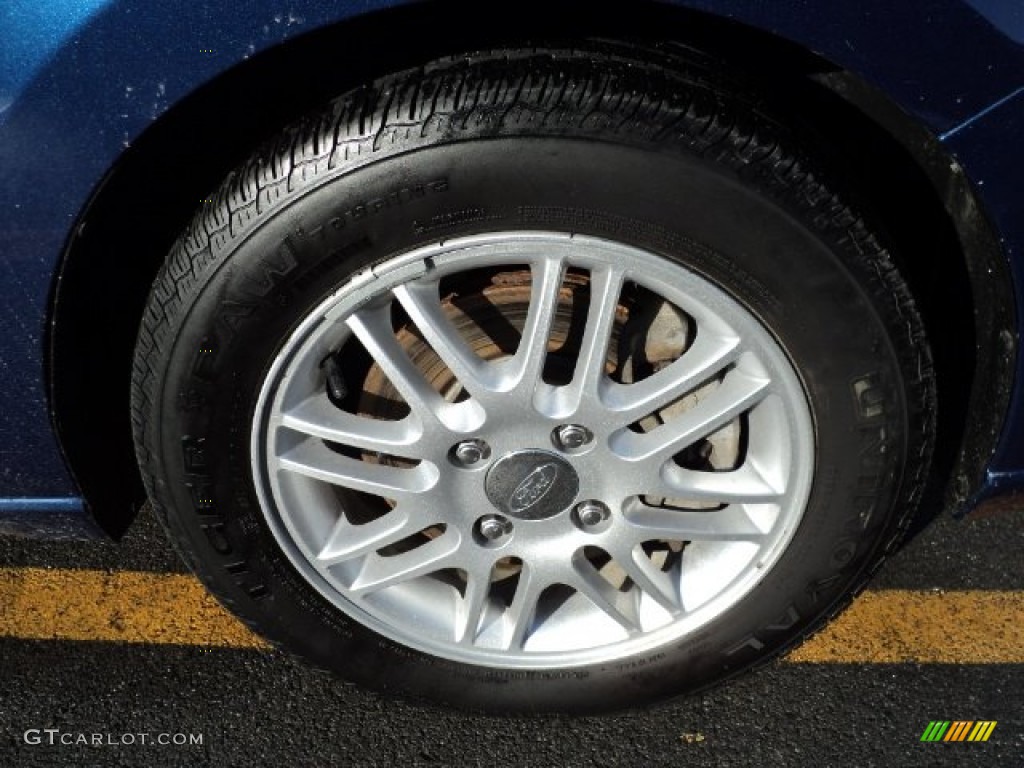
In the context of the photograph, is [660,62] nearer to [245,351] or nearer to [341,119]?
[341,119]

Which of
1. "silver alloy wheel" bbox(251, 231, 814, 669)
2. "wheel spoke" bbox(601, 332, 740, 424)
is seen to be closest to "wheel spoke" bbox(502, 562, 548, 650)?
"silver alloy wheel" bbox(251, 231, 814, 669)

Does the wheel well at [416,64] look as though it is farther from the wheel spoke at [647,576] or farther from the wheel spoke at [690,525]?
the wheel spoke at [647,576]

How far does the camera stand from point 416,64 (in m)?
1.54

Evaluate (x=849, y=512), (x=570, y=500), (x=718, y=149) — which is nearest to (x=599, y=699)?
(x=570, y=500)

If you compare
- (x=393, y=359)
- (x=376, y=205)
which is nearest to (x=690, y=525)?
(x=393, y=359)

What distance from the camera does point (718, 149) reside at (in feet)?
4.81

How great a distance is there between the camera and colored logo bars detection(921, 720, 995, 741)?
6.35ft

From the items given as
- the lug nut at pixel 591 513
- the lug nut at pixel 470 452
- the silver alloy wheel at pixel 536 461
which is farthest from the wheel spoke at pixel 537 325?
the lug nut at pixel 591 513

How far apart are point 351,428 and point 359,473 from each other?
88 mm

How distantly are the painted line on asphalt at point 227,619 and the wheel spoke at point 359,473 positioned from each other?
22.1 inches

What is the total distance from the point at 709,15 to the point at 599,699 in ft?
3.76

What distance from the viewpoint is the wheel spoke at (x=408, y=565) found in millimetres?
1791

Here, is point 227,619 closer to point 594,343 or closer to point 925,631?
point 594,343

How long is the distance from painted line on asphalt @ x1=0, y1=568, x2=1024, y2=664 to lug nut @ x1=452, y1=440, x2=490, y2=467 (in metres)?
0.70
